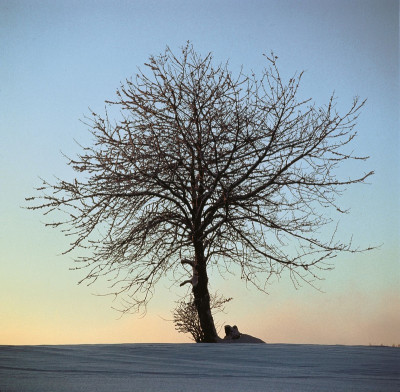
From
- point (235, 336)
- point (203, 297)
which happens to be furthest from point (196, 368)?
point (235, 336)

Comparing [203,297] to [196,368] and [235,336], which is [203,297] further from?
[196,368]

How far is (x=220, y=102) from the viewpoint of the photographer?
1005cm

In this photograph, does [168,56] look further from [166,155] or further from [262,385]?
[262,385]

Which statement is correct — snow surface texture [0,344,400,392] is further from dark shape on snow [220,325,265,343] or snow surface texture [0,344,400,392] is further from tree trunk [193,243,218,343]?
dark shape on snow [220,325,265,343]

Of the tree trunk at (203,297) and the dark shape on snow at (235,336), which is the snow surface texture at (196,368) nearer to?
the tree trunk at (203,297)

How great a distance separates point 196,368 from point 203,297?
6.46 m

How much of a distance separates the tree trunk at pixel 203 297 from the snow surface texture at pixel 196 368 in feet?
15.1

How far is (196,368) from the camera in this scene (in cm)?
434

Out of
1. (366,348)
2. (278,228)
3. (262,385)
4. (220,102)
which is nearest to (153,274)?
(278,228)

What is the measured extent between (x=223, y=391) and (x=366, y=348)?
351 centimetres

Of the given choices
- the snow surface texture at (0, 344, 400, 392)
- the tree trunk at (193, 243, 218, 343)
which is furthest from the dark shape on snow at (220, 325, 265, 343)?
the snow surface texture at (0, 344, 400, 392)

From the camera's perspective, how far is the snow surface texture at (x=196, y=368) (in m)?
3.56

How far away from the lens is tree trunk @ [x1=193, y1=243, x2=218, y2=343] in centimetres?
1073

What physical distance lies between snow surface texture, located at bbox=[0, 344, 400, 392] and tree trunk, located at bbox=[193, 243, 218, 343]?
4.60m
